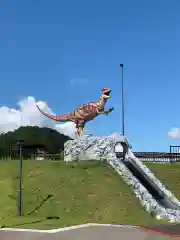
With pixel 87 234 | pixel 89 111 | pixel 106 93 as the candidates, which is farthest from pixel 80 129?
pixel 87 234

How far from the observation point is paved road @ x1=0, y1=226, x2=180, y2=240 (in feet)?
42.8

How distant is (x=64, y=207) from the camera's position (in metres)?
22.5

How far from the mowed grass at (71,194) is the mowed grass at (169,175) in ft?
15.2

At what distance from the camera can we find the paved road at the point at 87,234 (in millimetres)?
13039

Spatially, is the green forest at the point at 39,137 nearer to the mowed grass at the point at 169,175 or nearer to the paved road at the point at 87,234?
the mowed grass at the point at 169,175

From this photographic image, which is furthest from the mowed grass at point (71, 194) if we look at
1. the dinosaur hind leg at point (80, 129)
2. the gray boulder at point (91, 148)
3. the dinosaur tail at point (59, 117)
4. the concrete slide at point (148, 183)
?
the dinosaur tail at point (59, 117)

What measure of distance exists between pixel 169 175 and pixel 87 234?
19623 mm

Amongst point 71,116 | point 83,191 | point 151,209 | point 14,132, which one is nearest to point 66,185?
point 83,191

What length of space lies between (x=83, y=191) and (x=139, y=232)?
36.6 feet

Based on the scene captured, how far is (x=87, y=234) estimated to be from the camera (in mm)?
13609

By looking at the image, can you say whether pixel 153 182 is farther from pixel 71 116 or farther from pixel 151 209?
pixel 71 116

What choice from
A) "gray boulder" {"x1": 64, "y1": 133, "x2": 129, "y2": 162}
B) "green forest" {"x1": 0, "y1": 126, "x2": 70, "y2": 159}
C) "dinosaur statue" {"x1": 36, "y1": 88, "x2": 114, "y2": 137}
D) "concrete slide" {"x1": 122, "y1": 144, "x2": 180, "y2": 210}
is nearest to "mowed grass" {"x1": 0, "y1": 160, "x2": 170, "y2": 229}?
"gray boulder" {"x1": 64, "y1": 133, "x2": 129, "y2": 162}

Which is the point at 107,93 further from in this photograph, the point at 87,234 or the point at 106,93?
the point at 87,234

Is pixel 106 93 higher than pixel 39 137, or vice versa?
pixel 106 93
